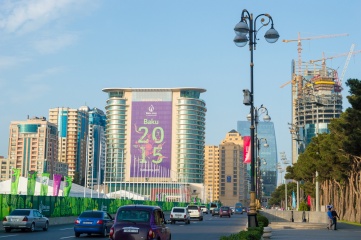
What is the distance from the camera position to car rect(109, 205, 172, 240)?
18188 mm

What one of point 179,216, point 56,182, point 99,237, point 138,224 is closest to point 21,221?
Answer: point 99,237

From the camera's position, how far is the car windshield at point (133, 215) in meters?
18.8

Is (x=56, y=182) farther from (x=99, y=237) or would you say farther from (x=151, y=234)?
(x=151, y=234)

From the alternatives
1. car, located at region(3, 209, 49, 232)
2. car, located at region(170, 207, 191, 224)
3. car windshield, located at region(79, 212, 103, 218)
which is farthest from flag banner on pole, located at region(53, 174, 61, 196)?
car windshield, located at region(79, 212, 103, 218)

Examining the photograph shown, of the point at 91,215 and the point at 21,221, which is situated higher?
the point at 91,215

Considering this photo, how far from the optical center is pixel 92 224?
31578mm

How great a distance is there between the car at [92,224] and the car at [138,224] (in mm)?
12518

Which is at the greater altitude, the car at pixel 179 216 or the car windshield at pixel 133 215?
the car windshield at pixel 133 215

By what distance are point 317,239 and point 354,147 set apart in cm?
1864

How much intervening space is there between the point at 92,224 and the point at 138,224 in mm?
13815

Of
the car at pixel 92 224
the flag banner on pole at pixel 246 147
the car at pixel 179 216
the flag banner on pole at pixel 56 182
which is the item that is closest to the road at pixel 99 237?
the car at pixel 92 224

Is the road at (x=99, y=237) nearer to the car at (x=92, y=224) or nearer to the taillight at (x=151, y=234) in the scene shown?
the car at (x=92, y=224)

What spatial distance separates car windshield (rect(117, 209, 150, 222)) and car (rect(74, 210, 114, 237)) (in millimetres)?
12789

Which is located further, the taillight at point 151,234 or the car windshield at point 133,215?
the car windshield at point 133,215
